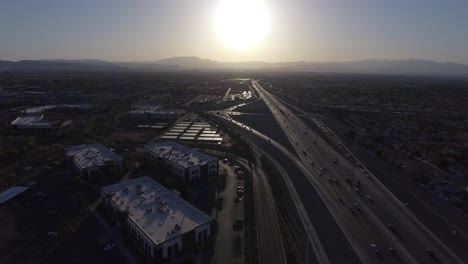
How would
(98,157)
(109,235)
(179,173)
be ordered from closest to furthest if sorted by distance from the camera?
(109,235)
(179,173)
(98,157)

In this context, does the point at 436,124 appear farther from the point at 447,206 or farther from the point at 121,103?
the point at 121,103

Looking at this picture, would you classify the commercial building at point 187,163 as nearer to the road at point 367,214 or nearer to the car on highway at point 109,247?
the road at point 367,214

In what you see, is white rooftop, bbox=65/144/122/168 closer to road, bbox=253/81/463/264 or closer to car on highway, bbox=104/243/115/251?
car on highway, bbox=104/243/115/251

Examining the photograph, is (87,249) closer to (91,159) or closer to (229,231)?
(229,231)

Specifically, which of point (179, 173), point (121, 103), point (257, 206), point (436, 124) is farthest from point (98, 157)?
point (436, 124)

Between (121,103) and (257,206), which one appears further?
(121,103)

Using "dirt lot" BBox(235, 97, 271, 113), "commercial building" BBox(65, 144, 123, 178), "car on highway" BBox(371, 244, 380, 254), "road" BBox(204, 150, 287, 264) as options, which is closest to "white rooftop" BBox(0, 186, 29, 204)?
"commercial building" BBox(65, 144, 123, 178)
